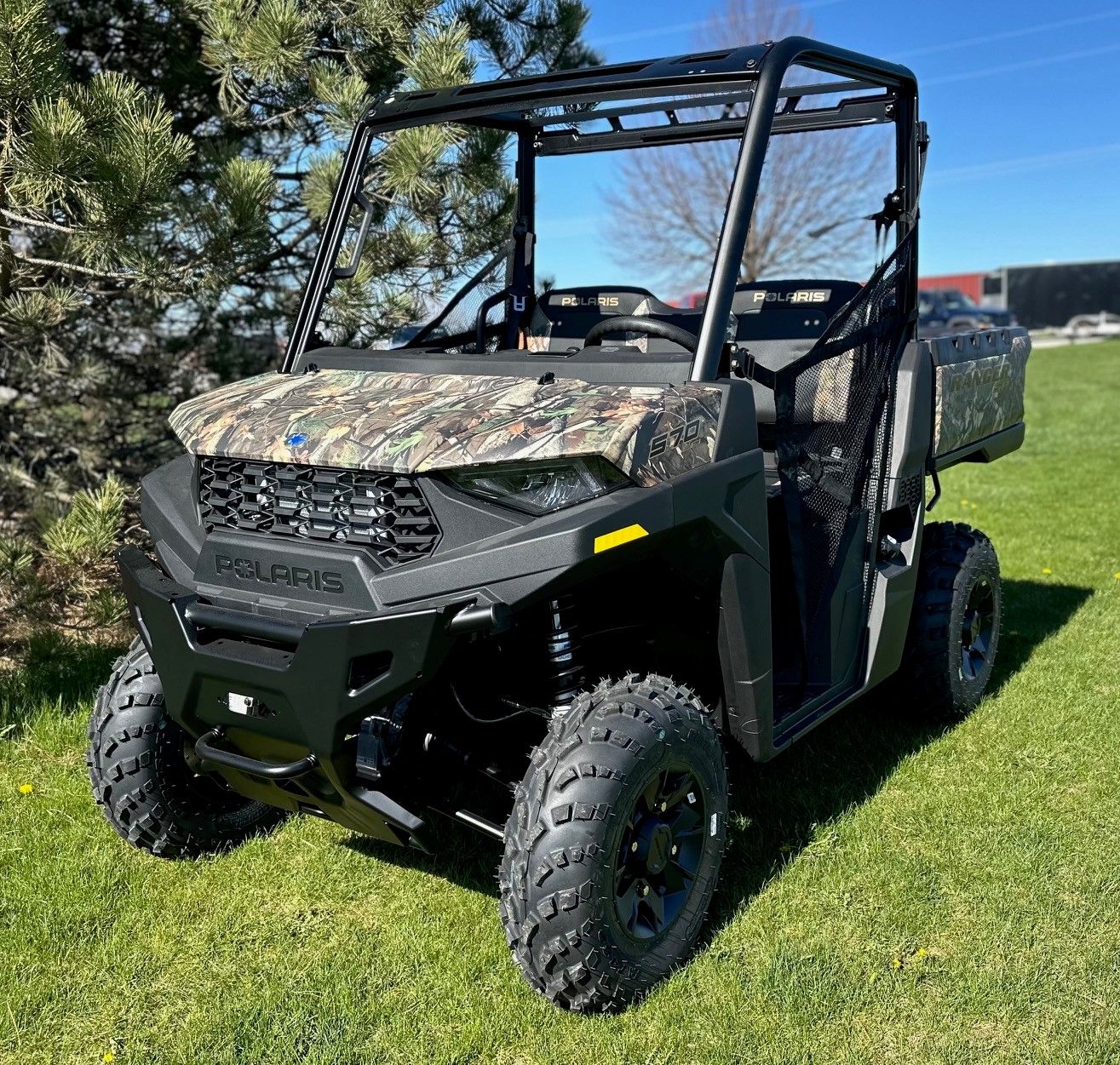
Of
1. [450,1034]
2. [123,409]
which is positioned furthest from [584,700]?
[123,409]

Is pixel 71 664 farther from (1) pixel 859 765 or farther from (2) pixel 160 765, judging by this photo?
(1) pixel 859 765

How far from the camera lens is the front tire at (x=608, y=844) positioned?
2584mm

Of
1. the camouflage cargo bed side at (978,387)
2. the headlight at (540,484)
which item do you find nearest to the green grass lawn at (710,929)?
the camouflage cargo bed side at (978,387)

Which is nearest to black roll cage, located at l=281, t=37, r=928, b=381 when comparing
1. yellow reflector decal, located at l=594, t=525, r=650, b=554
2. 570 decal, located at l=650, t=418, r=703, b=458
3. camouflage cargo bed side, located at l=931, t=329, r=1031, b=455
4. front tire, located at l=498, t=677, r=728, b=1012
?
570 decal, located at l=650, t=418, r=703, b=458

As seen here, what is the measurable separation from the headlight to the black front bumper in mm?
269

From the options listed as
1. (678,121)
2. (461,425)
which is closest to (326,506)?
(461,425)

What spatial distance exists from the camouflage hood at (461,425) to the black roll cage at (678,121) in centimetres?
22

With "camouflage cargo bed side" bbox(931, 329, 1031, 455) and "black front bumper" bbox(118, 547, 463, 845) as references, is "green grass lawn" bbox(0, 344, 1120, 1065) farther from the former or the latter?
"camouflage cargo bed side" bbox(931, 329, 1031, 455)

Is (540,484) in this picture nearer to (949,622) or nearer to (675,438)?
(675,438)

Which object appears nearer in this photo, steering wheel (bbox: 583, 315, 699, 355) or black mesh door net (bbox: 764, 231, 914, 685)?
steering wheel (bbox: 583, 315, 699, 355)

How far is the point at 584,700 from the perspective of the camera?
2.72 metres

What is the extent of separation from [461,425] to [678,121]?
2.16 meters

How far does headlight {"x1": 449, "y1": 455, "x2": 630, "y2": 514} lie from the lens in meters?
2.59

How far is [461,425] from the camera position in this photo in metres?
2.63
